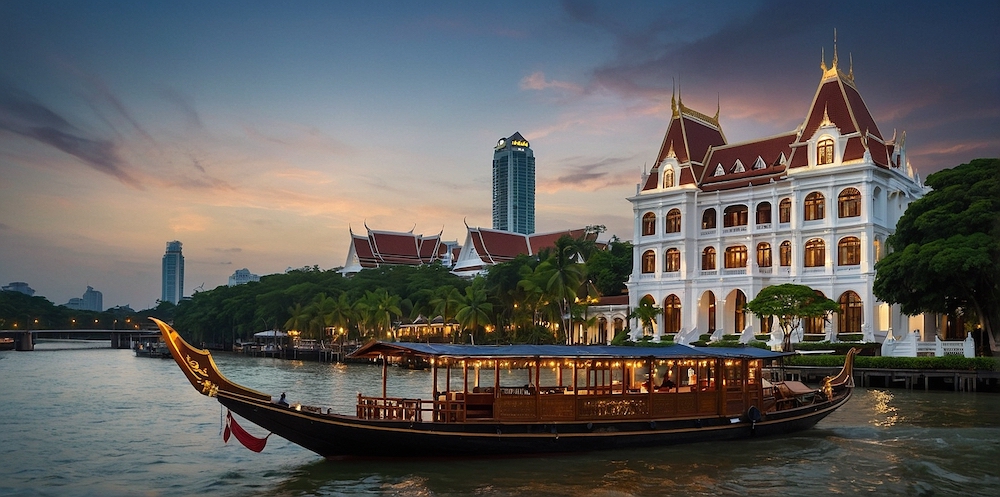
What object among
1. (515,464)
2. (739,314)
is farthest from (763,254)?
(515,464)

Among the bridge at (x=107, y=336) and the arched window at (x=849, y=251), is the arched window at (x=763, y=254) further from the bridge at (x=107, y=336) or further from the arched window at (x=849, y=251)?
the bridge at (x=107, y=336)

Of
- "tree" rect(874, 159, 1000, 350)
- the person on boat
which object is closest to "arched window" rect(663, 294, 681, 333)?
"tree" rect(874, 159, 1000, 350)

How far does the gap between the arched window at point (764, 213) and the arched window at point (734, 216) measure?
0.96m

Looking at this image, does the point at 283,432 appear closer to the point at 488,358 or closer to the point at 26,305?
the point at 488,358

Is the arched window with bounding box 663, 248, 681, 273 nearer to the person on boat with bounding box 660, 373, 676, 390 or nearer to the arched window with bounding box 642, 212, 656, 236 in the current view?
the arched window with bounding box 642, 212, 656, 236

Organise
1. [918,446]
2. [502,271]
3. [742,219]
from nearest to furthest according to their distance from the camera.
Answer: [918,446] < [742,219] < [502,271]

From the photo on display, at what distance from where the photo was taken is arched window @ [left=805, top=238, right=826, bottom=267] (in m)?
46.8

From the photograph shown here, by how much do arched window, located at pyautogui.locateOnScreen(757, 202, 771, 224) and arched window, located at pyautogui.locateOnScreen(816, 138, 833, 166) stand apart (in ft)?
13.9

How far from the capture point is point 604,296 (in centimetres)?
6100

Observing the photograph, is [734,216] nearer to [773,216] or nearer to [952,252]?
[773,216]

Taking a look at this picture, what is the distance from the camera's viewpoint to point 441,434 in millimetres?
16078

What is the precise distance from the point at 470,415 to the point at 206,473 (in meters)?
4.95

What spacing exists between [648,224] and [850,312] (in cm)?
1363

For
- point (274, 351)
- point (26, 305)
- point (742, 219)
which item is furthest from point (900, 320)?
point (26, 305)
